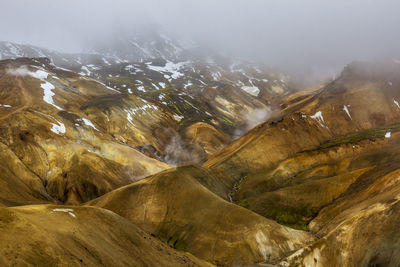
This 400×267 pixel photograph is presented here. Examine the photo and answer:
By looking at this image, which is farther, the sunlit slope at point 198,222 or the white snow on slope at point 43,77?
the white snow on slope at point 43,77

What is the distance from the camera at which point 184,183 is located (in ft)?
311

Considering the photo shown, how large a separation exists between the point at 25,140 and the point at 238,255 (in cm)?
7858

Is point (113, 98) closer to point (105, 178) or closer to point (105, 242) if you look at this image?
point (105, 178)

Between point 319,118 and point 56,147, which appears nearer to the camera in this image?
point 56,147

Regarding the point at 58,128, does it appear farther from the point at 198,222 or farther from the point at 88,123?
the point at 198,222

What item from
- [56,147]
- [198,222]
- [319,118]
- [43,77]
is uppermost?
[43,77]

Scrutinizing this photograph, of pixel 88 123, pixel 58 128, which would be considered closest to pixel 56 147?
pixel 58 128

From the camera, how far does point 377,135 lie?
134625 millimetres

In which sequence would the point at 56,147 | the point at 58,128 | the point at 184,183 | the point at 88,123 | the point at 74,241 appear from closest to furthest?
the point at 74,241
the point at 184,183
the point at 56,147
the point at 58,128
the point at 88,123

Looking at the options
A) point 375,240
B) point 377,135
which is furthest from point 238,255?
point 377,135

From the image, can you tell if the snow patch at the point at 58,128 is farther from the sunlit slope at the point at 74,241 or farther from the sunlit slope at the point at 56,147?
the sunlit slope at the point at 74,241

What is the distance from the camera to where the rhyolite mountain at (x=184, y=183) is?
45875 millimetres

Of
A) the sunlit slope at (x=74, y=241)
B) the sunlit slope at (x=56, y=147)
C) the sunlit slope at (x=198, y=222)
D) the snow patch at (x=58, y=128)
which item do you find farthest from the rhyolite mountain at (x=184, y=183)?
the snow patch at (x=58, y=128)

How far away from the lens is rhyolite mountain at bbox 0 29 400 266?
45.9 meters
